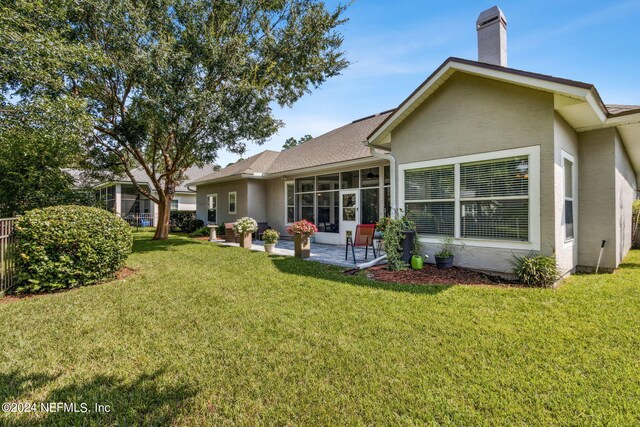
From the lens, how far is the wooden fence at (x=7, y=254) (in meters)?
5.12

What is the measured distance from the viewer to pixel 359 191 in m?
11.3

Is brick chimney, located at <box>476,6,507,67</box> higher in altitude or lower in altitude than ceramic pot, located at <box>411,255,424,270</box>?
higher

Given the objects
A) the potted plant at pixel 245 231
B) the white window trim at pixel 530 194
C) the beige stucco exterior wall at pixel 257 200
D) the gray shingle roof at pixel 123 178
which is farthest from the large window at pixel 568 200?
the gray shingle roof at pixel 123 178

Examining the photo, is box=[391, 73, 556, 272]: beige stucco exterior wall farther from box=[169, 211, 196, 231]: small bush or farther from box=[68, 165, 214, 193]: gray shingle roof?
box=[169, 211, 196, 231]: small bush

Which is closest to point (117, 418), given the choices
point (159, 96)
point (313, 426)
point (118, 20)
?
point (313, 426)

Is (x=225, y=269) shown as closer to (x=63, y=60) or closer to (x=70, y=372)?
(x=70, y=372)

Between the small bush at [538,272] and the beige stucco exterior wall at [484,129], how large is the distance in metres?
0.22

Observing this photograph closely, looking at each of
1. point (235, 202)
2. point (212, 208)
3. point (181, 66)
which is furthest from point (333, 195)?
point (212, 208)

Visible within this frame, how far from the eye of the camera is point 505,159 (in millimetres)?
6047

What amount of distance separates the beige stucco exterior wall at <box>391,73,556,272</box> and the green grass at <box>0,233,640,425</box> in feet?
4.30

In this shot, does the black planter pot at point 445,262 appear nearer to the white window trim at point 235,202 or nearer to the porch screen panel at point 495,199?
the porch screen panel at point 495,199

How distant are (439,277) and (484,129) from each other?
10.9 ft

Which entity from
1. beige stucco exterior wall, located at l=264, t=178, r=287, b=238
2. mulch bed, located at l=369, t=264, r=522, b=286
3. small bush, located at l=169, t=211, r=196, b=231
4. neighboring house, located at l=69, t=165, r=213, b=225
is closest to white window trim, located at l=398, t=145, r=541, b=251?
mulch bed, located at l=369, t=264, r=522, b=286

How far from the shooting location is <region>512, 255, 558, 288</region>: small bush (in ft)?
17.7
